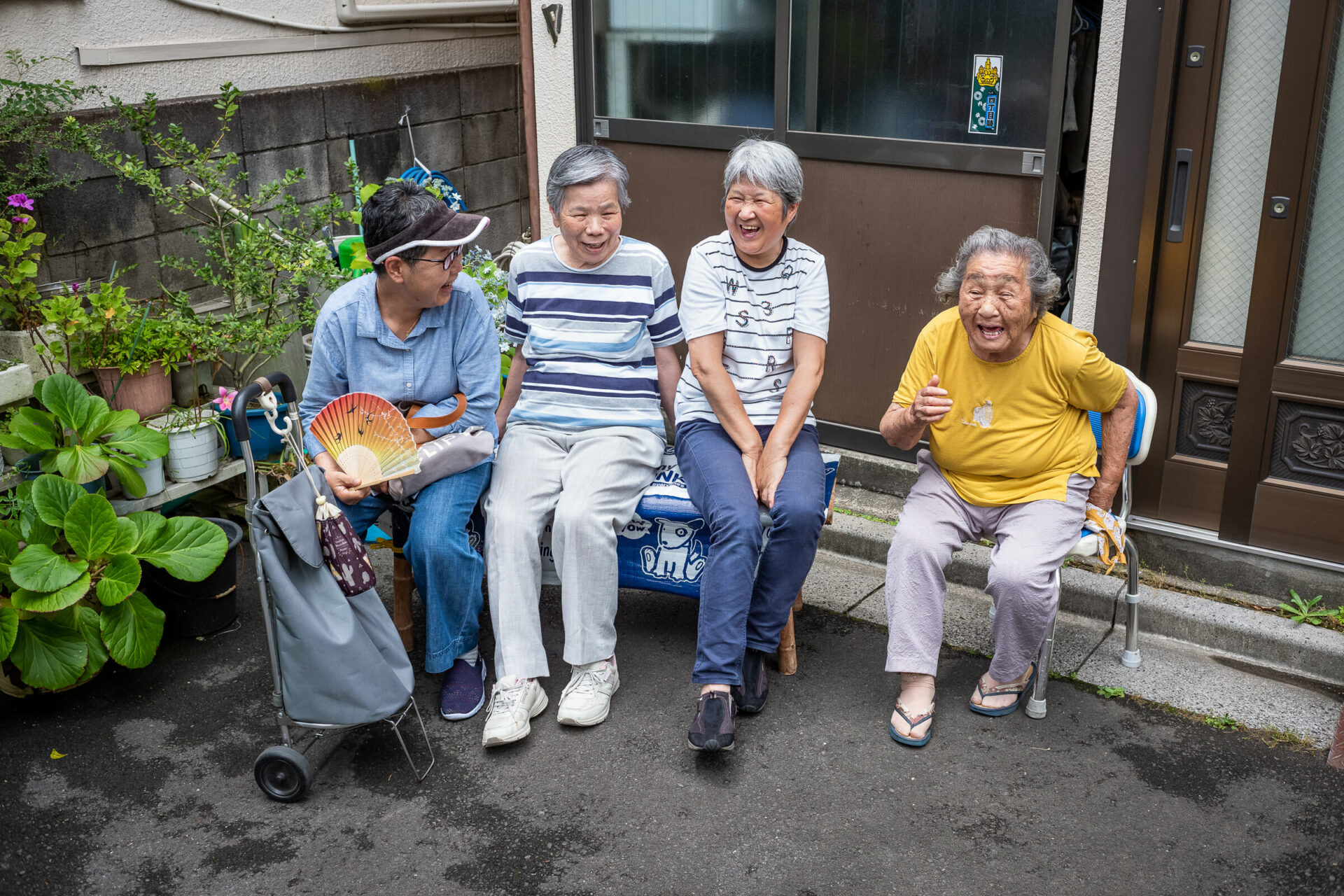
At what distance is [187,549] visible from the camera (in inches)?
146

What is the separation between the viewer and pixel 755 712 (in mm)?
3578

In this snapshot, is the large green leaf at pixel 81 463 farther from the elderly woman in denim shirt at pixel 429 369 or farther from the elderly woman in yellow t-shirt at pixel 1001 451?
the elderly woman in yellow t-shirt at pixel 1001 451

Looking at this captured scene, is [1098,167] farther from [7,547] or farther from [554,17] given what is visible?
[7,547]

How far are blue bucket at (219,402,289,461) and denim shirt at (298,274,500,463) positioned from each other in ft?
3.58

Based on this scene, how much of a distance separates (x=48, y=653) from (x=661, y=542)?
191 centimetres

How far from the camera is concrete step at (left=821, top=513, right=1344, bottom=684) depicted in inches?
146

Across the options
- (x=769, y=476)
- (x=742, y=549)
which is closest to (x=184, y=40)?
(x=769, y=476)

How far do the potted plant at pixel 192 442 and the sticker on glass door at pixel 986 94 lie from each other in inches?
123

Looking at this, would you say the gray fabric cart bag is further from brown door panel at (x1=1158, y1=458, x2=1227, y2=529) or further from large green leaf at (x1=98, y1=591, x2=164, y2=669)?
brown door panel at (x1=1158, y1=458, x2=1227, y2=529)

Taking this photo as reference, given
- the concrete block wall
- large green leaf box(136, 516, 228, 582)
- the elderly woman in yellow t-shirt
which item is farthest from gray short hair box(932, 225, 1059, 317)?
the concrete block wall

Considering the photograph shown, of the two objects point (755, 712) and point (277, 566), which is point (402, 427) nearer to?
point (277, 566)

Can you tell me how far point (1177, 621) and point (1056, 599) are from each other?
866mm

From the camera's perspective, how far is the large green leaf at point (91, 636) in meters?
3.55

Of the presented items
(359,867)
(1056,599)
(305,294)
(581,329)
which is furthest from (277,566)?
(305,294)
